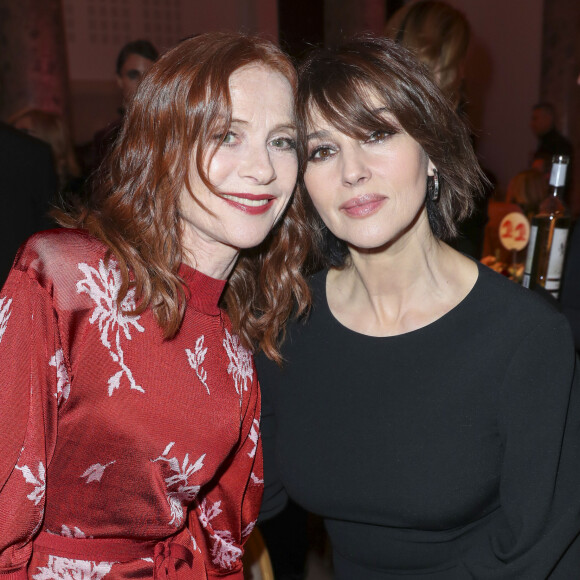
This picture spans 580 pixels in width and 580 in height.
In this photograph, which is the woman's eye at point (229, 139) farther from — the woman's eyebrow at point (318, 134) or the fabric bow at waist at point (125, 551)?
the fabric bow at waist at point (125, 551)

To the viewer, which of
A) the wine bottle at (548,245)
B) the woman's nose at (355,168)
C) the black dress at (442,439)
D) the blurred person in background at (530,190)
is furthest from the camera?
the blurred person in background at (530,190)

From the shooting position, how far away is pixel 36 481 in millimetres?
1149

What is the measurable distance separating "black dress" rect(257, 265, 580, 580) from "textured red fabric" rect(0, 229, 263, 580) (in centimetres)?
23

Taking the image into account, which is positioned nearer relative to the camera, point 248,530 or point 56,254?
point 56,254

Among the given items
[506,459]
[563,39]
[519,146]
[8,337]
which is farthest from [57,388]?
[519,146]

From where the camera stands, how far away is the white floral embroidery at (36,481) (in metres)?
1.13

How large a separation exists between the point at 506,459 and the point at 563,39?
20.3ft

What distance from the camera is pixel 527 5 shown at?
7504 mm

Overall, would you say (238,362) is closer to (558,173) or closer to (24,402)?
(24,402)

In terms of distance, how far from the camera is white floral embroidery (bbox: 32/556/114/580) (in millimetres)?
1254

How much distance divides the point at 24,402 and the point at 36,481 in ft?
0.47

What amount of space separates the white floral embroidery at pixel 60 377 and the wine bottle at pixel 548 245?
135 cm

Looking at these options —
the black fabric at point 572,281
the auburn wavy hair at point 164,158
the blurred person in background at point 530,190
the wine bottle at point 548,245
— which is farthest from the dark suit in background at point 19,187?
the blurred person in background at point 530,190

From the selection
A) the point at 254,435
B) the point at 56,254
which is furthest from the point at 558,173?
the point at 56,254
